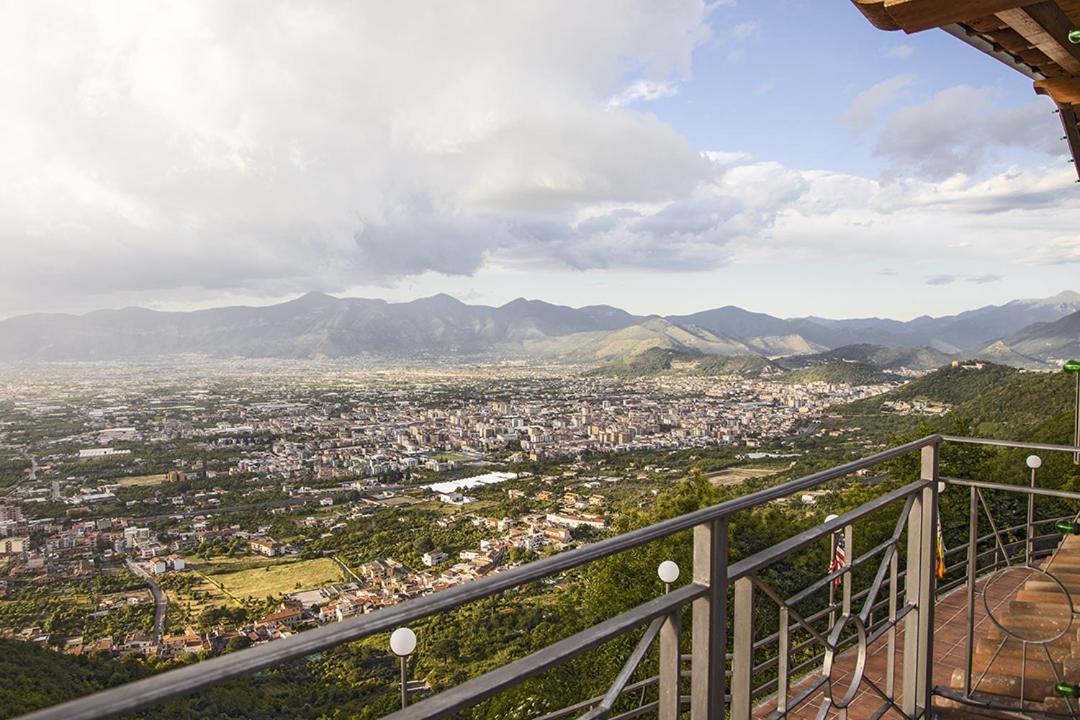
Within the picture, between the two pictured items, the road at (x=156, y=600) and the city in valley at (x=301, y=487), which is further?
the city in valley at (x=301, y=487)

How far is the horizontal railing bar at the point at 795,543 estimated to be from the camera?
138 cm

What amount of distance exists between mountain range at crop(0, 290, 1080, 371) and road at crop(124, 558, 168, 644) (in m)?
80.2

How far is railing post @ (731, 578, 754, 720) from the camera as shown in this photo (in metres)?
1.43

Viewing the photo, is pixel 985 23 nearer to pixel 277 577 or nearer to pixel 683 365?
pixel 277 577

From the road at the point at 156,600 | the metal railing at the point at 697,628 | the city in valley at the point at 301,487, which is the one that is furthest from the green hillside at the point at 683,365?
the metal railing at the point at 697,628

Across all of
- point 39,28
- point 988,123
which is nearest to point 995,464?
point 988,123

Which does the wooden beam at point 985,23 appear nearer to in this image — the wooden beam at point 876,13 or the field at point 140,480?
the wooden beam at point 876,13

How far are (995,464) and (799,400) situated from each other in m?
50.1

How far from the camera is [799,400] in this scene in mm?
65062

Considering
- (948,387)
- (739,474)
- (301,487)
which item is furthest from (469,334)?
→ (739,474)

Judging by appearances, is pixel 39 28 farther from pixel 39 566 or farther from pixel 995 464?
pixel 995 464

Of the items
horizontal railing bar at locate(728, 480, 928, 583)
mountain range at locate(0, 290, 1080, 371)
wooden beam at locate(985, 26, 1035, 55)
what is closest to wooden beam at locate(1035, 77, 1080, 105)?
wooden beam at locate(985, 26, 1035, 55)

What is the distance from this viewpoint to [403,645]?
0.97 m

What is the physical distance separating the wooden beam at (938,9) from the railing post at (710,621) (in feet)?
3.76
